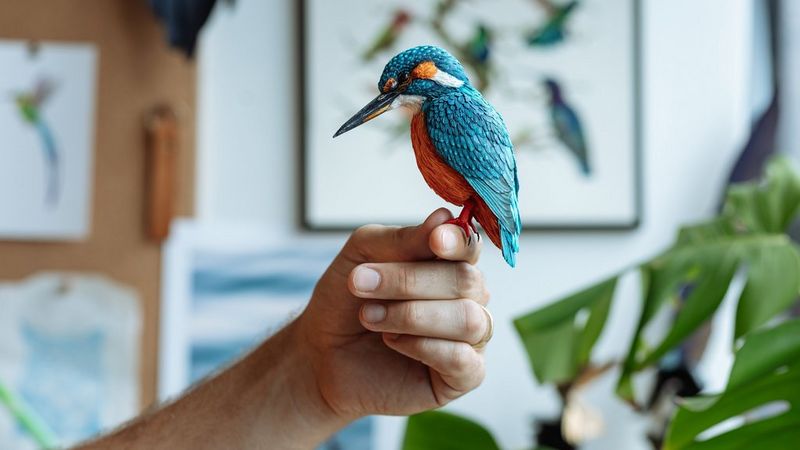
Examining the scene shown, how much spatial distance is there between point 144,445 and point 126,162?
695 mm

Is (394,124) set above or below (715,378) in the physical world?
above

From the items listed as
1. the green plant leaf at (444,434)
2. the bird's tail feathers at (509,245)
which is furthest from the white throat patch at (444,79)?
the green plant leaf at (444,434)

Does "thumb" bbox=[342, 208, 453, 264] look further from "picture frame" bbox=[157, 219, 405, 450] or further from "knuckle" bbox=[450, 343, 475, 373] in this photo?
"picture frame" bbox=[157, 219, 405, 450]

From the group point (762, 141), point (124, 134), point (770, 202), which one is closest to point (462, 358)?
point (770, 202)

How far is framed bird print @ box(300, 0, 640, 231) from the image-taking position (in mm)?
1364

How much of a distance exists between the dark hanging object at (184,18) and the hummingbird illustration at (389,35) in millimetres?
275

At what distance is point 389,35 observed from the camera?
54.2 inches

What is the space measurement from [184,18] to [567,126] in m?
0.69

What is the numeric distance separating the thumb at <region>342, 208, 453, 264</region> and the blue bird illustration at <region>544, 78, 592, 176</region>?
2.76 ft

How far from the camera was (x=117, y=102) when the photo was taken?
136cm

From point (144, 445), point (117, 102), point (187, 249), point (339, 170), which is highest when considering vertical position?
point (117, 102)

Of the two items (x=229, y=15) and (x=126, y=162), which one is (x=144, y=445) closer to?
(x=126, y=162)

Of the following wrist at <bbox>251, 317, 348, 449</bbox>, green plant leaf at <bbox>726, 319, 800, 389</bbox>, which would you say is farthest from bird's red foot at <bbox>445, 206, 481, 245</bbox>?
green plant leaf at <bbox>726, 319, 800, 389</bbox>

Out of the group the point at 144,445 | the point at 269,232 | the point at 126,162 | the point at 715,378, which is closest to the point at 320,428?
the point at 144,445
